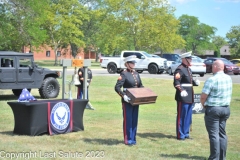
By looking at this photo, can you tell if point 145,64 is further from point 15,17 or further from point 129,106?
point 129,106

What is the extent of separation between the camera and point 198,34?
124 meters

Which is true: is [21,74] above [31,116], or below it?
above

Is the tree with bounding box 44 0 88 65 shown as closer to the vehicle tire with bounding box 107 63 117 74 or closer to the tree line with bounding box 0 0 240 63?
the tree line with bounding box 0 0 240 63

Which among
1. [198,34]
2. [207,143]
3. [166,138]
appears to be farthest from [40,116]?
[198,34]

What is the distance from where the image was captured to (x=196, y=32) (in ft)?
403

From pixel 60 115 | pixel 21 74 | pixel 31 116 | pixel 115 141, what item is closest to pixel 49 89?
pixel 21 74

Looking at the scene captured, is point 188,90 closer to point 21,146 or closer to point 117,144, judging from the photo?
point 117,144

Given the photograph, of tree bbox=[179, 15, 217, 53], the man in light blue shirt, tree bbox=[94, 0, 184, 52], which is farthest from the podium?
tree bbox=[179, 15, 217, 53]

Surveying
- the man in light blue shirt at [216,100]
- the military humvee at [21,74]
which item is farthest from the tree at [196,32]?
the man in light blue shirt at [216,100]

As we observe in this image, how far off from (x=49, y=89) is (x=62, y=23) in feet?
157

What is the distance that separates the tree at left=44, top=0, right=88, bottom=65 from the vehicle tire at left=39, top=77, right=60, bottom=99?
4581cm

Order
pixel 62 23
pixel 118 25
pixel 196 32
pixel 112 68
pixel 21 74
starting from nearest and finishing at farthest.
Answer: pixel 21 74
pixel 112 68
pixel 118 25
pixel 62 23
pixel 196 32

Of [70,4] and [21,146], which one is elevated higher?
[70,4]

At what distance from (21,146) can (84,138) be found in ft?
5.14
